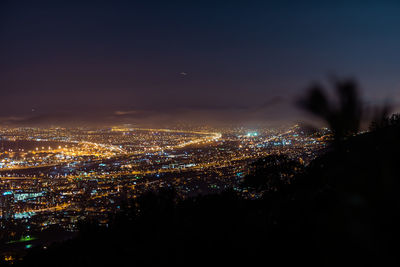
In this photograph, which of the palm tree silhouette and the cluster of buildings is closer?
the palm tree silhouette

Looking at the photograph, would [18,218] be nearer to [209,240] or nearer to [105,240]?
[105,240]

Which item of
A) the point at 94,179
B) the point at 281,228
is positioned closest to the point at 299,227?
the point at 281,228

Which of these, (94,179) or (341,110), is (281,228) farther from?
(94,179)

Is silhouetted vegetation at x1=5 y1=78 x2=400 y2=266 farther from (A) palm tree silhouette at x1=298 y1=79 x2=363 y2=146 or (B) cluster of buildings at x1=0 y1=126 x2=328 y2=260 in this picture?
(B) cluster of buildings at x1=0 y1=126 x2=328 y2=260

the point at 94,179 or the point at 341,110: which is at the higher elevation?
the point at 341,110

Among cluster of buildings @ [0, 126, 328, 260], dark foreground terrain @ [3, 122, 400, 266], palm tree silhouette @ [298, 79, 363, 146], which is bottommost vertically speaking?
cluster of buildings @ [0, 126, 328, 260]

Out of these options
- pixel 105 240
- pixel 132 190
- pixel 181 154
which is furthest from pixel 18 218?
pixel 181 154

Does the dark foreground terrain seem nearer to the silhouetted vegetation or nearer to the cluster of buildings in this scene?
the silhouetted vegetation

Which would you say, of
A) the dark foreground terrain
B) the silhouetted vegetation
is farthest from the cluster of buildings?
the silhouetted vegetation

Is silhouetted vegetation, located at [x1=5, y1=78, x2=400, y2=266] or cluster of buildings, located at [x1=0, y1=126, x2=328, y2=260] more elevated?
silhouetted vegetation, located at [x1=5, y1=78, x2=400, y2=266]

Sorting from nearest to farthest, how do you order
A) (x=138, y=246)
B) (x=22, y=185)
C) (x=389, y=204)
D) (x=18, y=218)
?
(x=389, y=204), (x=138, y=246), (x=18, y=218), (x=22, y=185)

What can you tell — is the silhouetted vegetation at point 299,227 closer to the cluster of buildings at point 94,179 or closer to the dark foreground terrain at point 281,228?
the dark foreground terrain at point 281,228
